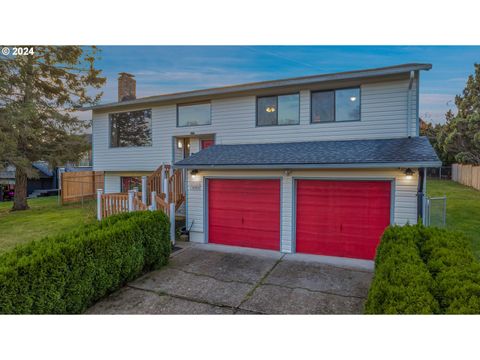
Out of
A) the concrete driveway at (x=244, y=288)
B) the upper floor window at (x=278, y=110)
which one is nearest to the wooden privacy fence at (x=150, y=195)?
the concrete driveway at (x=244, y=288)

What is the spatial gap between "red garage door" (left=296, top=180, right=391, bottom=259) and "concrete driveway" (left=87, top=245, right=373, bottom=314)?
1.82ft

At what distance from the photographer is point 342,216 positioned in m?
7.13

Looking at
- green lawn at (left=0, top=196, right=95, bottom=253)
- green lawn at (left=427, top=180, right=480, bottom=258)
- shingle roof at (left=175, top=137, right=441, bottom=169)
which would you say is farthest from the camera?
green lawn at (left=0, top=196, right=95, bottom=253)

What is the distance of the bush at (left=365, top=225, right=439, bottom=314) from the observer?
8.53ft

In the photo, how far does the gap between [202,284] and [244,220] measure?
9.89 feet

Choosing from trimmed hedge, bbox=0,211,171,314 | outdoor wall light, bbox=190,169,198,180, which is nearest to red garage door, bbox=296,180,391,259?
outdoor wall light, bbox=190,169,198,180

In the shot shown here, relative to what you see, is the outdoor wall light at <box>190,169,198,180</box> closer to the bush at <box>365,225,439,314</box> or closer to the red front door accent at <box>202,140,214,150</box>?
the red front door accent at <box>202,140,214,150</box>

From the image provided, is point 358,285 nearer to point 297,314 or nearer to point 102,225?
point 297,314

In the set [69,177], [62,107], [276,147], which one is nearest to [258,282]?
[276,147]

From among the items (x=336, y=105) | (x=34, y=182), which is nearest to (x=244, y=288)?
(x=336, y=105)

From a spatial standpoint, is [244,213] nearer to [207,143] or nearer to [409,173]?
[207,143]

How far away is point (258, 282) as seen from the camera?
219 inches
